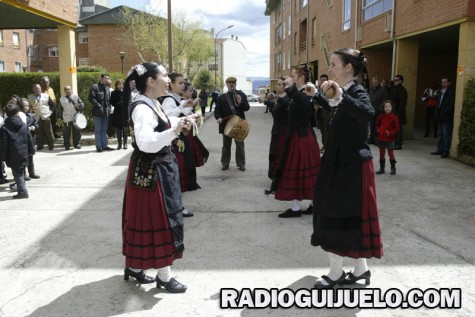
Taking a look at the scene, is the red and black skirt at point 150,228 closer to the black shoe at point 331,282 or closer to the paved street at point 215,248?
the paved street at point 215,248

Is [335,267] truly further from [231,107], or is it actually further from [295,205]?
[231,107]

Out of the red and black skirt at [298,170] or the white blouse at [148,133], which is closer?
the white blouse at [148,133]

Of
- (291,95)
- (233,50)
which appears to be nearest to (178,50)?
(291,95)

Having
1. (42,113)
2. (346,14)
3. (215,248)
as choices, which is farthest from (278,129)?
(346,14)

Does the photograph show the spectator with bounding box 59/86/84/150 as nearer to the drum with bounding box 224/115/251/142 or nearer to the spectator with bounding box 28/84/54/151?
the spectator with bounding box 28/84/54/151

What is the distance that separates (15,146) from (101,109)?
4.78 meters

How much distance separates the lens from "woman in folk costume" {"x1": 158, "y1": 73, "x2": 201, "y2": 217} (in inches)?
193

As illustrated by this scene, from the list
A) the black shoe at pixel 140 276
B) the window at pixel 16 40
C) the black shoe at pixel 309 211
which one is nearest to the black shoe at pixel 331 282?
the black shoe at pixel 140 276

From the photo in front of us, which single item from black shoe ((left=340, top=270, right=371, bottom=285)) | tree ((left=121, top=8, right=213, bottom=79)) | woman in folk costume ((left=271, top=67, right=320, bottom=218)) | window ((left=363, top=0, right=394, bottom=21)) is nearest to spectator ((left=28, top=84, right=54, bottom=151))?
woman in folk costume ((left=271, top=67, right=320, bottom=218))

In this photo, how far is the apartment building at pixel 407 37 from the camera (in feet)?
31.9

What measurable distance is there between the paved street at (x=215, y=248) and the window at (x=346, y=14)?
10875 millimetres

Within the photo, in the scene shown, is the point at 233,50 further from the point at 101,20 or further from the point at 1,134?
the point at 1,134

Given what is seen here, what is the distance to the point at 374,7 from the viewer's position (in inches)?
582

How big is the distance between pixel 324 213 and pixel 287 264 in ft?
3.21
